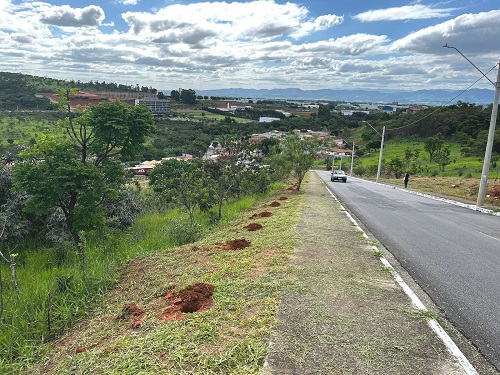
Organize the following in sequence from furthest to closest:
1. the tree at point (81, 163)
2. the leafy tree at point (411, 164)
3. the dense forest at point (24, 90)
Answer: the dense forest at point (24, 90) → the leafy tree at point (411, 164) → the tree at point (81, 163)

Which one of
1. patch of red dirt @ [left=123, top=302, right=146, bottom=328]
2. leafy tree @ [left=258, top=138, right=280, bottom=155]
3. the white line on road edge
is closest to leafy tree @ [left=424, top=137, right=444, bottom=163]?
leafy tree @ [left=258, top=138, right=280, bottom=155]

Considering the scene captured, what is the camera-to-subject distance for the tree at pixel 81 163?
9312mm

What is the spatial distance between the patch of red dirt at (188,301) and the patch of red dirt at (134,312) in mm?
308

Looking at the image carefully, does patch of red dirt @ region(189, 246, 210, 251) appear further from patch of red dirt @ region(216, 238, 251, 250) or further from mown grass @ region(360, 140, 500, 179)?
mown grass @ region(360, 140, 500, 179)

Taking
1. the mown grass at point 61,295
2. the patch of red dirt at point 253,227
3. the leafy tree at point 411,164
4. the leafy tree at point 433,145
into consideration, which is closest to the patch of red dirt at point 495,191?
the patch of red dirt at point 253,227

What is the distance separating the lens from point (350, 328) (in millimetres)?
4082

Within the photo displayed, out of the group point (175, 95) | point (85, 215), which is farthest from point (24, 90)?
point (85, 215)

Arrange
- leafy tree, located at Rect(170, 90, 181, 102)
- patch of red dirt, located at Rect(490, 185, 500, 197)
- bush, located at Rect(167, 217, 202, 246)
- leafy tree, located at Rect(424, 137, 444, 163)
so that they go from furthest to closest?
1. leafy tree, located at Rect(170, 90, 181, 102)
2. leafy tree, located at Rect(424, 137, 444, 163)
3. patch of red dirt, located at Rect(490, 185, 500, 197)
4. bush, located at Rect(167, 217, 202, 246)

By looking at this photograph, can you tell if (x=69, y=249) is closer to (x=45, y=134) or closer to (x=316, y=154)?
(x=45, y=134)

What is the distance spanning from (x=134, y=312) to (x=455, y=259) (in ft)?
20.2

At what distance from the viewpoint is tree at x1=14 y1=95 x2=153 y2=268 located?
931 cm

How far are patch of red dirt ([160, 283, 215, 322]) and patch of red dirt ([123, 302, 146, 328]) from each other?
0.31 meters

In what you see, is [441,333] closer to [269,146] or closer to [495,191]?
[495,191]

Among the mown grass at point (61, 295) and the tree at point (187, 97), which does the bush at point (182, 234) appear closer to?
the mown grass at point (61, 295)
